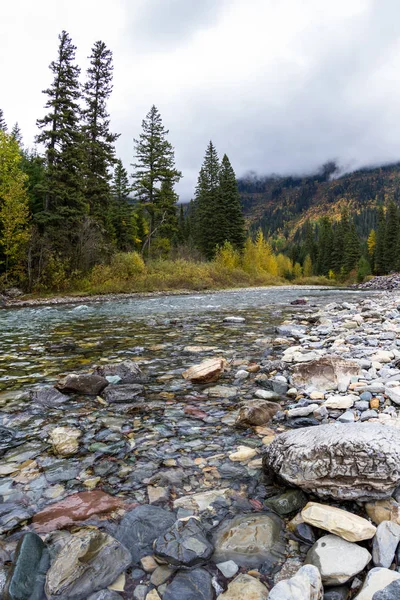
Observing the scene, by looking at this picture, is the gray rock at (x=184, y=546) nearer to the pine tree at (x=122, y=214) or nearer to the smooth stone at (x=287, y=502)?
the smooth stone at (x=287, y=502)

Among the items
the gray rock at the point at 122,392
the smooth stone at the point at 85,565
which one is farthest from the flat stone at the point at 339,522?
the gray rock at the point at 122,392

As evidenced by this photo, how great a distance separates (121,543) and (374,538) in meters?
1.34

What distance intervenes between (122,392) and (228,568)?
288 cm

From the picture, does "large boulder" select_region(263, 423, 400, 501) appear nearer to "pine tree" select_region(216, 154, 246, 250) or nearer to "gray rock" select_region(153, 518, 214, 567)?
"gray rock" select_region(153, 518, 214, 567)

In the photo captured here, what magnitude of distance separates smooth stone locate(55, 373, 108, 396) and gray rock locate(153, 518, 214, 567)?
2.71 m

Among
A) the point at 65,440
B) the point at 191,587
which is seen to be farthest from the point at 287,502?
the point at 65,440

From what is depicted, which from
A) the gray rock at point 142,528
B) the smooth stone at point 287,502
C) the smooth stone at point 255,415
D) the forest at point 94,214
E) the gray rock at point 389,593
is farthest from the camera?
the forest at point 94,214

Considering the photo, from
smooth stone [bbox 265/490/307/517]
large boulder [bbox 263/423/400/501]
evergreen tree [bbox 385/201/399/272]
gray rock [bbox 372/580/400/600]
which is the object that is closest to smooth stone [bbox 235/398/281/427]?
large boulder [bbox 263/423/400/501]

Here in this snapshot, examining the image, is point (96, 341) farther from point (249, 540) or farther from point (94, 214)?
point (94, 214)

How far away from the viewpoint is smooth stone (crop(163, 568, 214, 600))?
159 centimetres

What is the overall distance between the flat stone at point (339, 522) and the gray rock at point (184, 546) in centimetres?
60

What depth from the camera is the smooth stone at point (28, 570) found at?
5.04 ft

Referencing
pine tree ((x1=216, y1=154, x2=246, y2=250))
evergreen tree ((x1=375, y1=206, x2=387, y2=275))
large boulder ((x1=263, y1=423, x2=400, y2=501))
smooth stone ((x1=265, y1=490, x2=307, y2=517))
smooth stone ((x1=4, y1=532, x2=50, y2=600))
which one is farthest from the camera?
evergreen tree ((x1=375, y1=206, x2=387, y2=275))

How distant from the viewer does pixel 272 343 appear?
7348 mm
